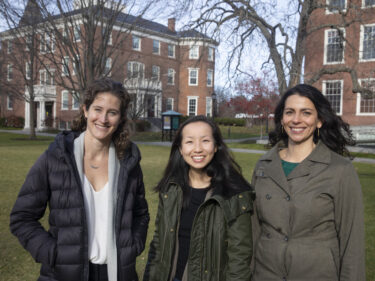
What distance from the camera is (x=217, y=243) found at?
2168 millimetres

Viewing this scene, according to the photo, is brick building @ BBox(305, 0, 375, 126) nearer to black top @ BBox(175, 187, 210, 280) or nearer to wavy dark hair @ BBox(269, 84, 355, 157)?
wavy dark hair @ BBox(269, 84, 355, 157)

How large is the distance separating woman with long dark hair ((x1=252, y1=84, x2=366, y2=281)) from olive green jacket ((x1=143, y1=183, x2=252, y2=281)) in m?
0.15

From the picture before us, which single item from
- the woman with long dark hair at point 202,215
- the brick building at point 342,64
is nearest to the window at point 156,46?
the brick building at point 342,64

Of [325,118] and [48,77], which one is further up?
[48,77]

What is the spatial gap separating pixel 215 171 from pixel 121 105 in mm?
847

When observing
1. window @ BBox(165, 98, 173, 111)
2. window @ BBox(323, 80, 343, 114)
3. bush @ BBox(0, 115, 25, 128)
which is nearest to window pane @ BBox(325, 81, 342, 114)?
window @ BBox(323, 80, 343, 114)


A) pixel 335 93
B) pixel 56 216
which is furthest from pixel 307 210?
pixel 335 93

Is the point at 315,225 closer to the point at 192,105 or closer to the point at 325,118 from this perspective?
the point at 325,118

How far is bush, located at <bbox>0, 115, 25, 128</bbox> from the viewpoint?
38.2 meters

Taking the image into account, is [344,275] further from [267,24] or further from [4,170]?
[267,24]

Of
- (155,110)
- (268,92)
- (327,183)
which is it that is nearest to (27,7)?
(327,183)

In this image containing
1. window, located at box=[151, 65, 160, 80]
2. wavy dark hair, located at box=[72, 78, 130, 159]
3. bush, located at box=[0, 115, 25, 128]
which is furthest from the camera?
bush, located at box=[0, 115, 25, 128]

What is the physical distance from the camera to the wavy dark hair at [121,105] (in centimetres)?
228

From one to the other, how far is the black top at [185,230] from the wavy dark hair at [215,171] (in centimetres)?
5
